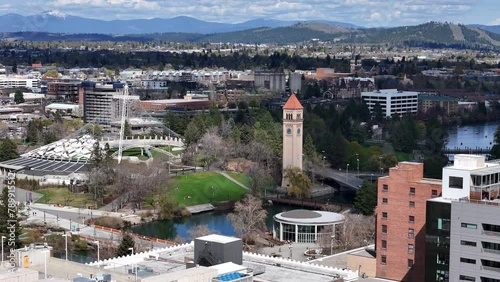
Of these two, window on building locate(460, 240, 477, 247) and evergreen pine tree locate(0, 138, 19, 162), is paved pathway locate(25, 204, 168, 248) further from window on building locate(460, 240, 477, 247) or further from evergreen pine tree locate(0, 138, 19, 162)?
window on building locate(460, 240, 477, 247)

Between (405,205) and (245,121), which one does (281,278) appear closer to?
(405,205)

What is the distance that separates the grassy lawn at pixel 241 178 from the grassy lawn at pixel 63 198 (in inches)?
333

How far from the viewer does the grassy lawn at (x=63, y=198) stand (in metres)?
49.9

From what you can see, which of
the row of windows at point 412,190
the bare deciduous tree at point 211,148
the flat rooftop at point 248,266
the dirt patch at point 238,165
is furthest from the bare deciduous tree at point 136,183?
the row of windows at point 412,190

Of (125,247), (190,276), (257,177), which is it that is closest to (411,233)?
(190,276)

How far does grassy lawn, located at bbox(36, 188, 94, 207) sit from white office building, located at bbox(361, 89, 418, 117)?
43899 millimetres

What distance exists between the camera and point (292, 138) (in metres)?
56.6

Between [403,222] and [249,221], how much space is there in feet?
47.1

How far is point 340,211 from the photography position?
48.3 meters

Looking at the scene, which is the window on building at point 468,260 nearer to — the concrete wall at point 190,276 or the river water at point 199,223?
the concrete wall at point 190,276

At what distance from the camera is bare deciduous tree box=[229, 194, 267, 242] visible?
3997 cm

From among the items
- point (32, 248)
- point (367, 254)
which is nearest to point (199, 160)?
point (367, 254)

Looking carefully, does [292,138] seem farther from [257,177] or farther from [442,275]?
[442,275]

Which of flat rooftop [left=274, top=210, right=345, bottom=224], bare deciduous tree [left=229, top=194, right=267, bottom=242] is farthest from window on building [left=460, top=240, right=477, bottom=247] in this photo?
flat rooftop [left=274, top=210, right=345, bottom=224]
